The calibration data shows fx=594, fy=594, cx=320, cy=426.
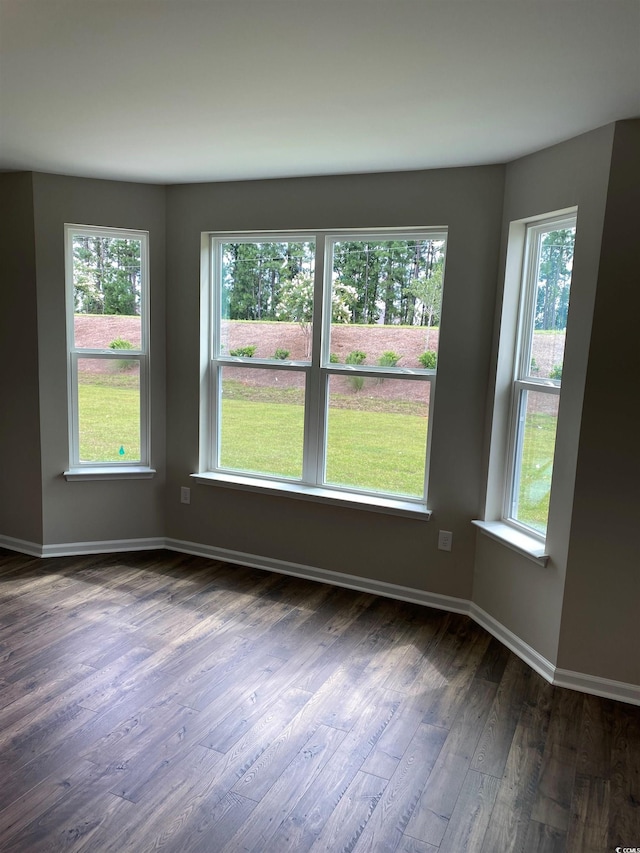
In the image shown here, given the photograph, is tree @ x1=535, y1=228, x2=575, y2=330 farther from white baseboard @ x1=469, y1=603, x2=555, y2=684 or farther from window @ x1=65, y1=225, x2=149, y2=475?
window @ x1=65, y1=225, x2=149, y2=475

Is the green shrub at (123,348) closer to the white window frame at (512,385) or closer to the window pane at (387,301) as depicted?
the window pane at (387,301)

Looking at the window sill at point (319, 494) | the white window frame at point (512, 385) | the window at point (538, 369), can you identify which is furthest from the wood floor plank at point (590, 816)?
the window sill at point (319, 494)

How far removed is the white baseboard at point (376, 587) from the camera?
109 inches

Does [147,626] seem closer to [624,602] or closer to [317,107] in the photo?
[624,602]

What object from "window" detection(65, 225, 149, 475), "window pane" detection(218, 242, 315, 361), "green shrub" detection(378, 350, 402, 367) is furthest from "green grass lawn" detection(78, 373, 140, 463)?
"green shrub" detection(378, 350, 402, 367)

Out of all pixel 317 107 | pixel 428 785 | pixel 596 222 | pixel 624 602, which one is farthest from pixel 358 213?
pixel 428 785

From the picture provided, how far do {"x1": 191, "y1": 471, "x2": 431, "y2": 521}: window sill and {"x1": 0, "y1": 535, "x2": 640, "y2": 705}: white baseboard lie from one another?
0.48 meters

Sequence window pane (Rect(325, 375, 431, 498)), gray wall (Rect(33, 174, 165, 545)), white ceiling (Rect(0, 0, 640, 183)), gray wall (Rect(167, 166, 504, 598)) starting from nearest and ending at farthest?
white ceiling (Rect(0, 0, 640, 183)) < gray wall (Rect(167, 166, 504, 598)) < window pane (Rect(325, 375, 431, 498)) < gray wall (Rect(33, 174, 165, 545))

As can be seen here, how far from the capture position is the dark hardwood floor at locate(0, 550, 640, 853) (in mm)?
1922

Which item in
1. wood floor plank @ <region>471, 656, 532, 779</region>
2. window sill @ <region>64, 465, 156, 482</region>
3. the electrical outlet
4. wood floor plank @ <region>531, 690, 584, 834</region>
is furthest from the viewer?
window sill @ <region>64, 465, 156, 482</region>

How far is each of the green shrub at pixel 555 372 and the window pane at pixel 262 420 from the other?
1536mm

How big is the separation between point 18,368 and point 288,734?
294cm

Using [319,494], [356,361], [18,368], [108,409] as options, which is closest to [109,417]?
[108,409]

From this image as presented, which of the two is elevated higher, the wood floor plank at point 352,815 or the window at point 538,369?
the window at point 538,369
